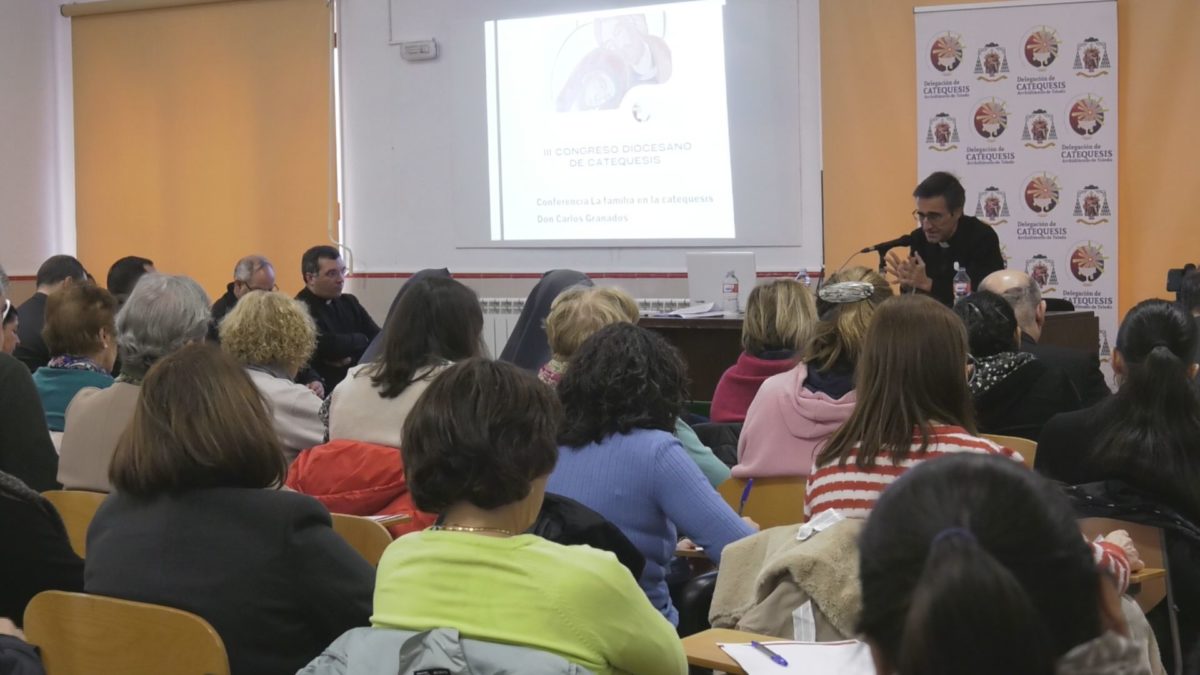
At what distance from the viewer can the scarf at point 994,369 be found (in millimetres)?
3723

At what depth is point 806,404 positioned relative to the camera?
337 centimetres

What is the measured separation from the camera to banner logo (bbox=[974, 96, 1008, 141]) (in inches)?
275

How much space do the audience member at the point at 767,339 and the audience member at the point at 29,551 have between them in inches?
88.0

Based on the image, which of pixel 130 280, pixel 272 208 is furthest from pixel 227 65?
pixel 130 280

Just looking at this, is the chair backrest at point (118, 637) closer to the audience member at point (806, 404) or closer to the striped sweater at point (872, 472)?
the striped sweater at point (872, 472)

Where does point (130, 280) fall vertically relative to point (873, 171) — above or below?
below

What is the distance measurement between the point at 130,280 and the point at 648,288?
3.10 m

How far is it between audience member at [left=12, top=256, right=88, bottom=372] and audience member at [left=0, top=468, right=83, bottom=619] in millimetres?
2022

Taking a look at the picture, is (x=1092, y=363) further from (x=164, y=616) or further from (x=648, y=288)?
(x=648, y=288)

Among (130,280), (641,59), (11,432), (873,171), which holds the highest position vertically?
(641,59)

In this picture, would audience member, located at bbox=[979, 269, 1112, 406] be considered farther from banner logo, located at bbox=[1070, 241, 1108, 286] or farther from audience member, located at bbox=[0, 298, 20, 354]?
audience member, located at bbox=[0, 298, 20, 354]

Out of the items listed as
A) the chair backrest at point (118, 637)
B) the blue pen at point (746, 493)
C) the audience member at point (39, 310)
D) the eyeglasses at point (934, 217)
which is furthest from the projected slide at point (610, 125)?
the chair backrest at point (118, 637)

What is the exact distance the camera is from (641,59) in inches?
318

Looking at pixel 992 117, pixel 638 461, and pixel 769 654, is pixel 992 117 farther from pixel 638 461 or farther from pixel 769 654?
pixel 769 654
